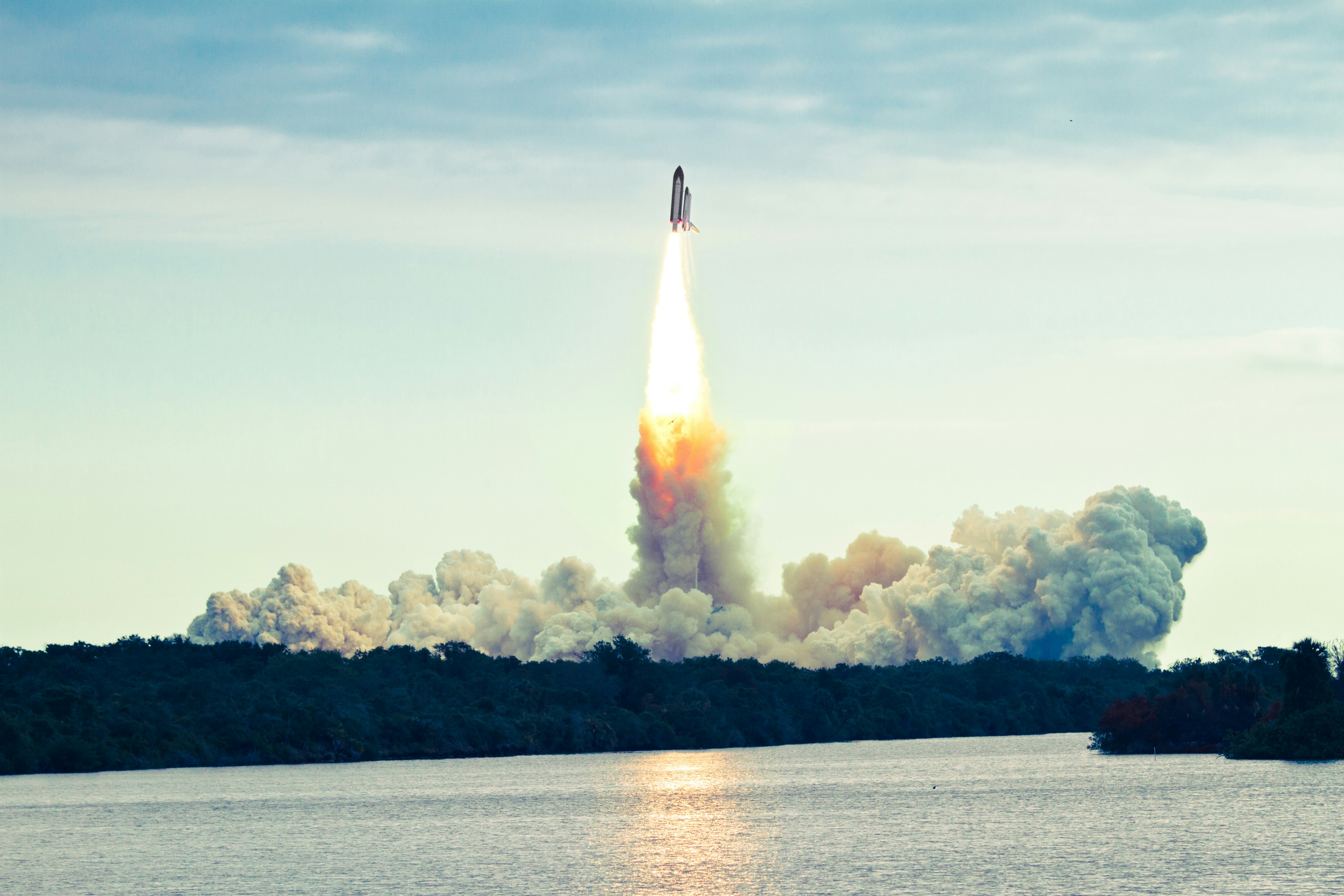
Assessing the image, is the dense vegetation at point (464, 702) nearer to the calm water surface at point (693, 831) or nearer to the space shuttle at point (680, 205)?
the calm water surface at point (693, 831)


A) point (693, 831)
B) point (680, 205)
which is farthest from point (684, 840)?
point (680, 205)

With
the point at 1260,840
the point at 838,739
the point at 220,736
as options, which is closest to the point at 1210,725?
the point at 838,739

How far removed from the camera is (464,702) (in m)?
128

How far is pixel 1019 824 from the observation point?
218 ft

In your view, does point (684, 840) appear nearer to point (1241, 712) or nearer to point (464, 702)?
point (1241, 712)

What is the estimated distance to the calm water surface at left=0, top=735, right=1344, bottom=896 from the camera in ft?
171

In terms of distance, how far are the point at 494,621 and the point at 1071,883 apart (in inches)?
4377

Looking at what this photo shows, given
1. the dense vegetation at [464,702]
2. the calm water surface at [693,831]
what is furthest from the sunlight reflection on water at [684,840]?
the dense vegetation at [464,702]

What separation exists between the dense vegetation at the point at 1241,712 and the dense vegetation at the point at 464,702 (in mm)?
29029

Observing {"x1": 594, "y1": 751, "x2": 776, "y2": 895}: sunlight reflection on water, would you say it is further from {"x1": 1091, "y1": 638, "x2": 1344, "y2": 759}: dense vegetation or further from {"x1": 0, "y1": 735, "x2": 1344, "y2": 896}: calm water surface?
{"x1": 1091, "y1": 638, "x2": 1344, "y2": 759}: dense vegetation

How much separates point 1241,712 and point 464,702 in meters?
53.8

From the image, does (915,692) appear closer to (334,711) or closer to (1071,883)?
(334,711)

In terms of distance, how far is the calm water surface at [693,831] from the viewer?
171 feet

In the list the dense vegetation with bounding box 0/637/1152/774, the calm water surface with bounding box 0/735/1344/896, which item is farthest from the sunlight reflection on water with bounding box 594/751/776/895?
the dense vegetation with bounding box 0/637/1152/774
